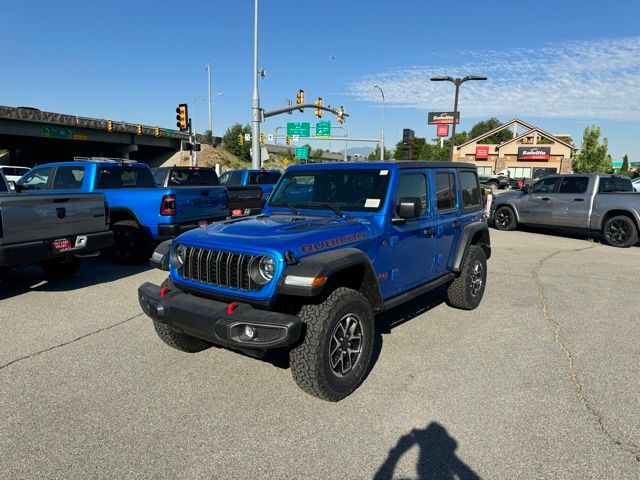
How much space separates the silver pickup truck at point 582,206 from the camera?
11.1m

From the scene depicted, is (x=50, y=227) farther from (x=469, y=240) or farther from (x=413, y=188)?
(x=469, y=240)

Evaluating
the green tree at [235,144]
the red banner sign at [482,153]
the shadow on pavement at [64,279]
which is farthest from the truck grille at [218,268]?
the red banner sign at [482,153]

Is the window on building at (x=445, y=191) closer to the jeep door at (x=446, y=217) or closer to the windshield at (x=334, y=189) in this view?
the jeep door at (x=446, y=217)

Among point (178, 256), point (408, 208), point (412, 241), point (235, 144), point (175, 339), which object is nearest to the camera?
point (178, 256)

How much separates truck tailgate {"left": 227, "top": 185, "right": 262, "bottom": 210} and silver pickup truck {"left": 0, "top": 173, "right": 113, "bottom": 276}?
3.78 metres

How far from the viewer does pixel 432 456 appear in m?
2.77

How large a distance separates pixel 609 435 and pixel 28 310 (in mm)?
6155

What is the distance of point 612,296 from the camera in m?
6.51

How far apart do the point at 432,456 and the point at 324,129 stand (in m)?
40.0

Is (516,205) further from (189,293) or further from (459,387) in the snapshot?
(189,293)

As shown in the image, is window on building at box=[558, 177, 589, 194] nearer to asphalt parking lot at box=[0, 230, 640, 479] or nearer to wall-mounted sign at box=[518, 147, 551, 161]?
asphalt parking lot at box=[0, 230, 640, 479]

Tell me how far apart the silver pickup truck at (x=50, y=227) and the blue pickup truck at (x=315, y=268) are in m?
2.56

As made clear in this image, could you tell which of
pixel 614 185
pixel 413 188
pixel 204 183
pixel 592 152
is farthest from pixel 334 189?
pixel 592 152

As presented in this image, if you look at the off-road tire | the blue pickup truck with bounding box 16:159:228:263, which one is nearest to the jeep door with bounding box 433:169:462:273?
the blue pickup truck with bounding box 16:159:228:263
